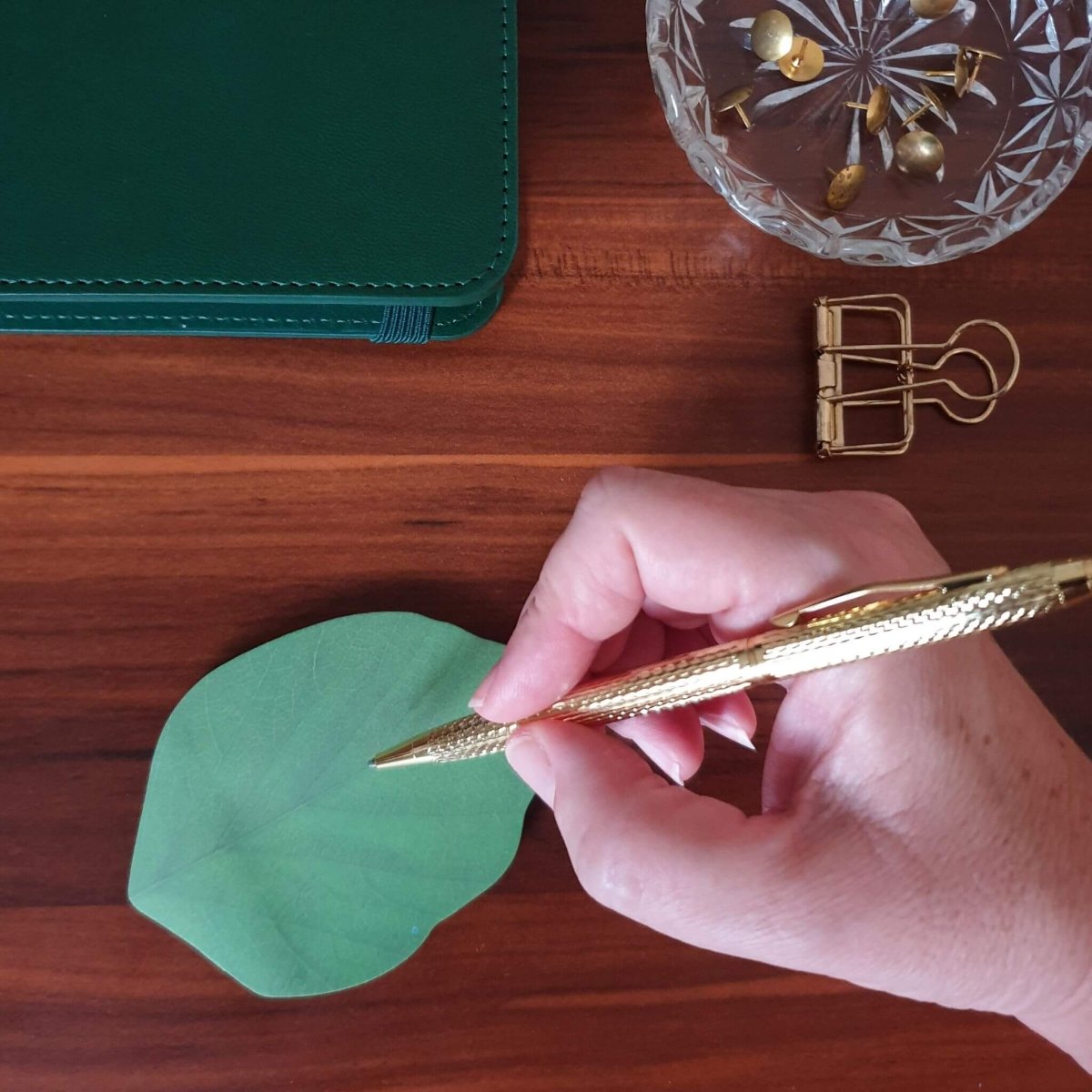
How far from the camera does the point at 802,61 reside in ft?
1.97

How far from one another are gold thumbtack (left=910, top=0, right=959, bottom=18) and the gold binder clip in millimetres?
188

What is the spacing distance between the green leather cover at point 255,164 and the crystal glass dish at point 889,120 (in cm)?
13

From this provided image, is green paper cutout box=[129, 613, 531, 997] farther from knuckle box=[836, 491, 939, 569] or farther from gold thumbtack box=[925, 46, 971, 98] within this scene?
gold thumbtack box=[925, 46, 971, 98]

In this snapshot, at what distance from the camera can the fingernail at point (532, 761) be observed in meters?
0.48

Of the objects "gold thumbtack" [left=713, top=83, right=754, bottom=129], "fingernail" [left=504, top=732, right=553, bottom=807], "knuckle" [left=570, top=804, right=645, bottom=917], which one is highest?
"gold thumbtack" [left=713, top=83, right=754, bottom=129]

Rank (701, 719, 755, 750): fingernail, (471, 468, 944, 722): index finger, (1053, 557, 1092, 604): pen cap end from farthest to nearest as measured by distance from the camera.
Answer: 1. (701, 719, 755, 750): fingernail
2. (471, 468, 944, 722): index finger
3. (1053, 557, 1092, 604): pen cap end

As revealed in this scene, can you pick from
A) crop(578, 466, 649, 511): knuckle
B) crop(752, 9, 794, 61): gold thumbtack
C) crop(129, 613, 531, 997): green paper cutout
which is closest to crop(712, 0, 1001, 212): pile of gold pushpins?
crop(752, 9, 794, 61): gold thumbtack

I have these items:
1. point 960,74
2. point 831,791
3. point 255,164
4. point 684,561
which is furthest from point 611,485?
point 960,74

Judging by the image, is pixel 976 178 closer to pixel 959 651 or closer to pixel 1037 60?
pixel 1037 60

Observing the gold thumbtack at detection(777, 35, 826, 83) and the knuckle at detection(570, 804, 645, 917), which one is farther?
the gold thumbtack at detection(777, 35, 826, 83)

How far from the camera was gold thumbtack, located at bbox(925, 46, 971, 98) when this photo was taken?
60cm

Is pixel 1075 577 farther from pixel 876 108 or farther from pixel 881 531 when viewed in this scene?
pixel 876 108

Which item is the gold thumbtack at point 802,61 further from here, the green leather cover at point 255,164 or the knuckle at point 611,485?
the knuckle at point 611,485

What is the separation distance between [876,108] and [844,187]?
0.21ft
